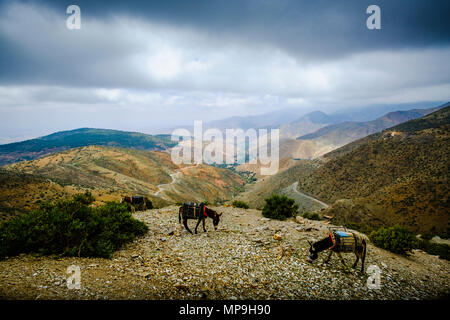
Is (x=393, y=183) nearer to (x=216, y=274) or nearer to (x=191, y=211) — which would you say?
(x=191, y=211)

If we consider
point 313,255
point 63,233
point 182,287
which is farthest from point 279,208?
point 63,233

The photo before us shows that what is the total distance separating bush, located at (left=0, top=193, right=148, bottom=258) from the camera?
818 centimetres

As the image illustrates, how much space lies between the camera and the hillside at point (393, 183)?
37.5m

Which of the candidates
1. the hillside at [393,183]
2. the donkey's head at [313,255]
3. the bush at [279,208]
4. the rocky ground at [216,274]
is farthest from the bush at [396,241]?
the hillside at [393,183]

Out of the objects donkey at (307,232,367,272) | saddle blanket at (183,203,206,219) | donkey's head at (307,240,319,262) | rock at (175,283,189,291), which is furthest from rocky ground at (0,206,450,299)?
saddle blanket at (183,203,206,219)

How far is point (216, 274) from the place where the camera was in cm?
826

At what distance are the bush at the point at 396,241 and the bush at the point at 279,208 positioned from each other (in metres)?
7.90

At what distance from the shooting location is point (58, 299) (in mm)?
5656

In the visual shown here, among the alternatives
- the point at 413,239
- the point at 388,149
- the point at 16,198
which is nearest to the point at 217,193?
the point at 388,149

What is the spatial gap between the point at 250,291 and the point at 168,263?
374cm

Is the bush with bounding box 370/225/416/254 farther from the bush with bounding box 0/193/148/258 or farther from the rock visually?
the bush with bounding box 0/193/148/258

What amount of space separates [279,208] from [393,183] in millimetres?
47071
